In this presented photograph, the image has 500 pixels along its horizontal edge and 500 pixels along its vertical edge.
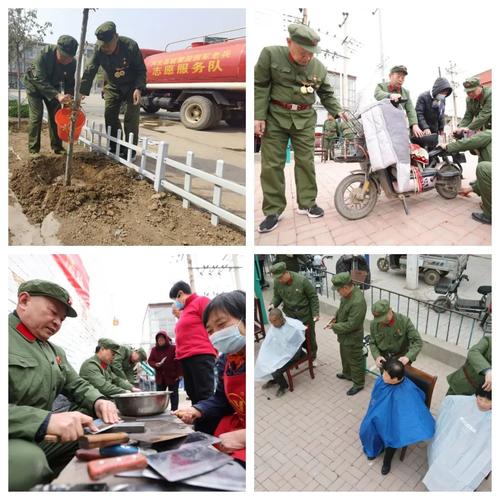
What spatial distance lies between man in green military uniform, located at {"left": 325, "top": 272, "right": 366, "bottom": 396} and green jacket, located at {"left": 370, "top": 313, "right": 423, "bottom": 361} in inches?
9.3

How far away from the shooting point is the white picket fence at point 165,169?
108 inches

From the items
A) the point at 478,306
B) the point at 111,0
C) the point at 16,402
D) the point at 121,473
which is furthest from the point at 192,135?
the point at 478,306

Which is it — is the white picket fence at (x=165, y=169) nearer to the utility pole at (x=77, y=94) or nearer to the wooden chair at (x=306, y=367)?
the utility pole at (x=77, y=94)

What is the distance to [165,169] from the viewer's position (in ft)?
10.7

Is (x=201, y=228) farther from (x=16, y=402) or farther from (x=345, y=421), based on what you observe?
(x=345, y=421)

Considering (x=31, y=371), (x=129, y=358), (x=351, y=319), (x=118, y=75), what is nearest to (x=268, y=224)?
(x=351, y=319)

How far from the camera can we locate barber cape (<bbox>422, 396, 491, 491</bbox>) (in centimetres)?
217

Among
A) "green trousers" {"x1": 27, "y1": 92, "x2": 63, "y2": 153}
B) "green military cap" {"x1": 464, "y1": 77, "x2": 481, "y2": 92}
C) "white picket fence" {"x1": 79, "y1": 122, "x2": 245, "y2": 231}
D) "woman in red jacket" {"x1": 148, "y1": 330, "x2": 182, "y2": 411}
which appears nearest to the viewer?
"white picket fence" {"x1": 79, "y1": 122, "x2": 245, "y2": 231}

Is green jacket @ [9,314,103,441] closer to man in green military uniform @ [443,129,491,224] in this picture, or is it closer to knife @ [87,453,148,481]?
knife @ [87,453,148,481]

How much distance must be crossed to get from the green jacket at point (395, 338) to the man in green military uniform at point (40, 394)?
6.43ft

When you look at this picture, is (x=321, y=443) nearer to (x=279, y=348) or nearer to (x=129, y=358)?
(x=279, y=348)

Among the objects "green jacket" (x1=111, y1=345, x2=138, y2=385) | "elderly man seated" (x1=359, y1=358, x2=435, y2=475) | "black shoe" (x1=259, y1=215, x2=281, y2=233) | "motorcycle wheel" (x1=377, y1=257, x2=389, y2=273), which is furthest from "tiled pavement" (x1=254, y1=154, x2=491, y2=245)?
"motorcycle wheel" (x1=377, y1=257, x2=389, y2=273)

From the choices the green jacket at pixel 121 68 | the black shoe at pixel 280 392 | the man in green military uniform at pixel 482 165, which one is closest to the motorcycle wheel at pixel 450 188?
the man in green military uniform at pixel 482 165

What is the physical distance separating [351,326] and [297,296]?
24.2 inches
